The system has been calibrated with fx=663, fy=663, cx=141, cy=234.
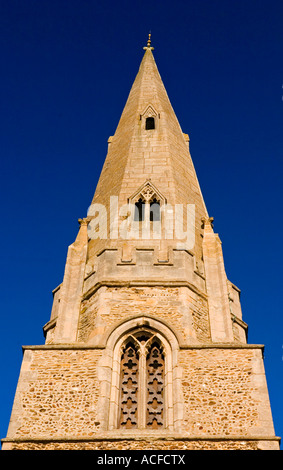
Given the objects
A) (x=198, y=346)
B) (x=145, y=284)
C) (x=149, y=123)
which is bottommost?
(x=198, y=346)

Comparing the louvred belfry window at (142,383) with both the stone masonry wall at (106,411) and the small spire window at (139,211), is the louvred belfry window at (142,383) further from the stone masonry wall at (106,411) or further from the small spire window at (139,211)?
the small spire window at (139,211)

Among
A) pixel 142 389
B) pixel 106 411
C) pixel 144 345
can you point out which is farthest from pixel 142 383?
pixel 106 411

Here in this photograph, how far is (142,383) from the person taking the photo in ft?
46.3

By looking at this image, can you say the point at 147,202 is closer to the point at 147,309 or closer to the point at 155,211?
the point at 155,211

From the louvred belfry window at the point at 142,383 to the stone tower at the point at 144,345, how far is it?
0.08ft

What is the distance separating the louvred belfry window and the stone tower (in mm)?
24

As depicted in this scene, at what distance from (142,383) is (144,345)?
1.00m

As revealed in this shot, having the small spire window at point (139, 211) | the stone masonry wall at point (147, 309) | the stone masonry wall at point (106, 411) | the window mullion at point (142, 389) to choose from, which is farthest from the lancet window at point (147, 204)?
the stone masonry wall at point (106, 411)

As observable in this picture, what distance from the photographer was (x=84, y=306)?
16.4 metres

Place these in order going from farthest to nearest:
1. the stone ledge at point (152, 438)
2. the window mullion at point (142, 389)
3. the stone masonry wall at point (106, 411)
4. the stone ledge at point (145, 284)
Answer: the stone ledge at point (145, 284) < the window mullion at point (142, 389) < the stone masonry wall at point (106, 411) < the stone ledge at point (152, 438)

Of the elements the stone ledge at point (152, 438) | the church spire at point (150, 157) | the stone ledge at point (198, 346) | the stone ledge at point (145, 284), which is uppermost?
the church spire at point (150, 157)

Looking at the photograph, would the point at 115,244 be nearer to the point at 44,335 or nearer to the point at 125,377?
the point at 44,335

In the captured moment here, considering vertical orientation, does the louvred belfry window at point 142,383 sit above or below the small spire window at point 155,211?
below

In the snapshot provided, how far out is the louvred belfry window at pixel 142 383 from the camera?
13.5 metres
